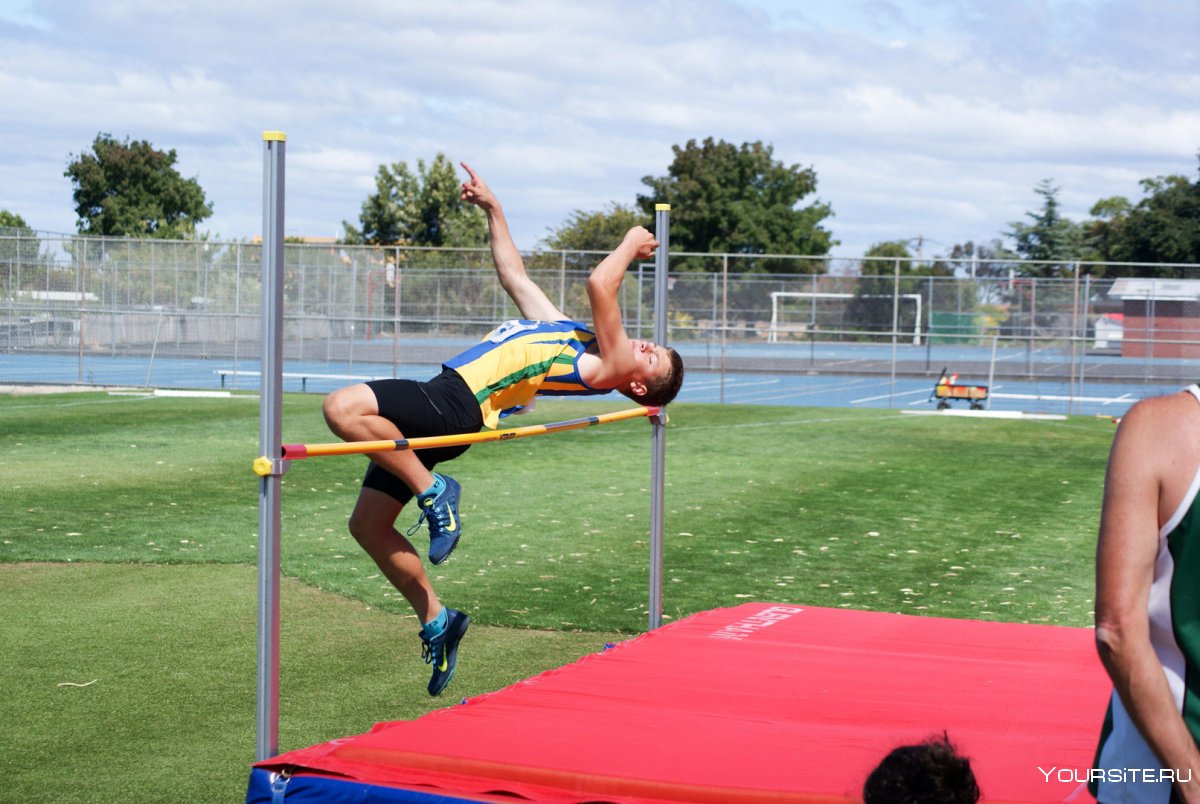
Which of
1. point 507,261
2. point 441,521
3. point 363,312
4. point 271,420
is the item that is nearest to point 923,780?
point 271,420

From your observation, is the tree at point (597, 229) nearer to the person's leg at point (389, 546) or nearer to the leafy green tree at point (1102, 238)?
the leafy green tree at point (1102, 238)

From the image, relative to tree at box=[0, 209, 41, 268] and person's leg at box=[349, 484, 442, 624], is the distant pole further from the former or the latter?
tree at box=[0, 209, 41, 268]

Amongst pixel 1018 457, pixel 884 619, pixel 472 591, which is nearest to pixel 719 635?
pixel 884 619

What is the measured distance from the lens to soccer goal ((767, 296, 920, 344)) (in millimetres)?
24516

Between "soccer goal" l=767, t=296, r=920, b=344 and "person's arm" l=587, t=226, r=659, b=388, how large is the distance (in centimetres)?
1932

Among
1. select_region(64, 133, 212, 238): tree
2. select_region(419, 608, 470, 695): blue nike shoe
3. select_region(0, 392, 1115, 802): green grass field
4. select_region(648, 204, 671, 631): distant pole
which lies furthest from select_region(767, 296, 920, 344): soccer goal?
select_region(64, 133, 212, 238): tree

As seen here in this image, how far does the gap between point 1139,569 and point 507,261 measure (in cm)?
347

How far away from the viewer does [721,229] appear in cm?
5425

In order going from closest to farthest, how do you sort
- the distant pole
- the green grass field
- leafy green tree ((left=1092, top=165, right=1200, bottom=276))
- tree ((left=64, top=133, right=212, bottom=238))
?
the green grass field < the distant pole < leafy green tree ((left=1092, top=165, right=1200, bottom=276)) < tree ((left=64, top=133, right=212, bottom=238))

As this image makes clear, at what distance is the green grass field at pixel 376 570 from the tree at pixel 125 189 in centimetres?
3804

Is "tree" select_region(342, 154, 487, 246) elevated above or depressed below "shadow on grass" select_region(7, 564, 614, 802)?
above

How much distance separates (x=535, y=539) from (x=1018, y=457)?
7.51m

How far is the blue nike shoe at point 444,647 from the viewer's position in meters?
4.52

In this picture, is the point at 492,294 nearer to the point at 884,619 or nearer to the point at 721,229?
the point at 884,619
